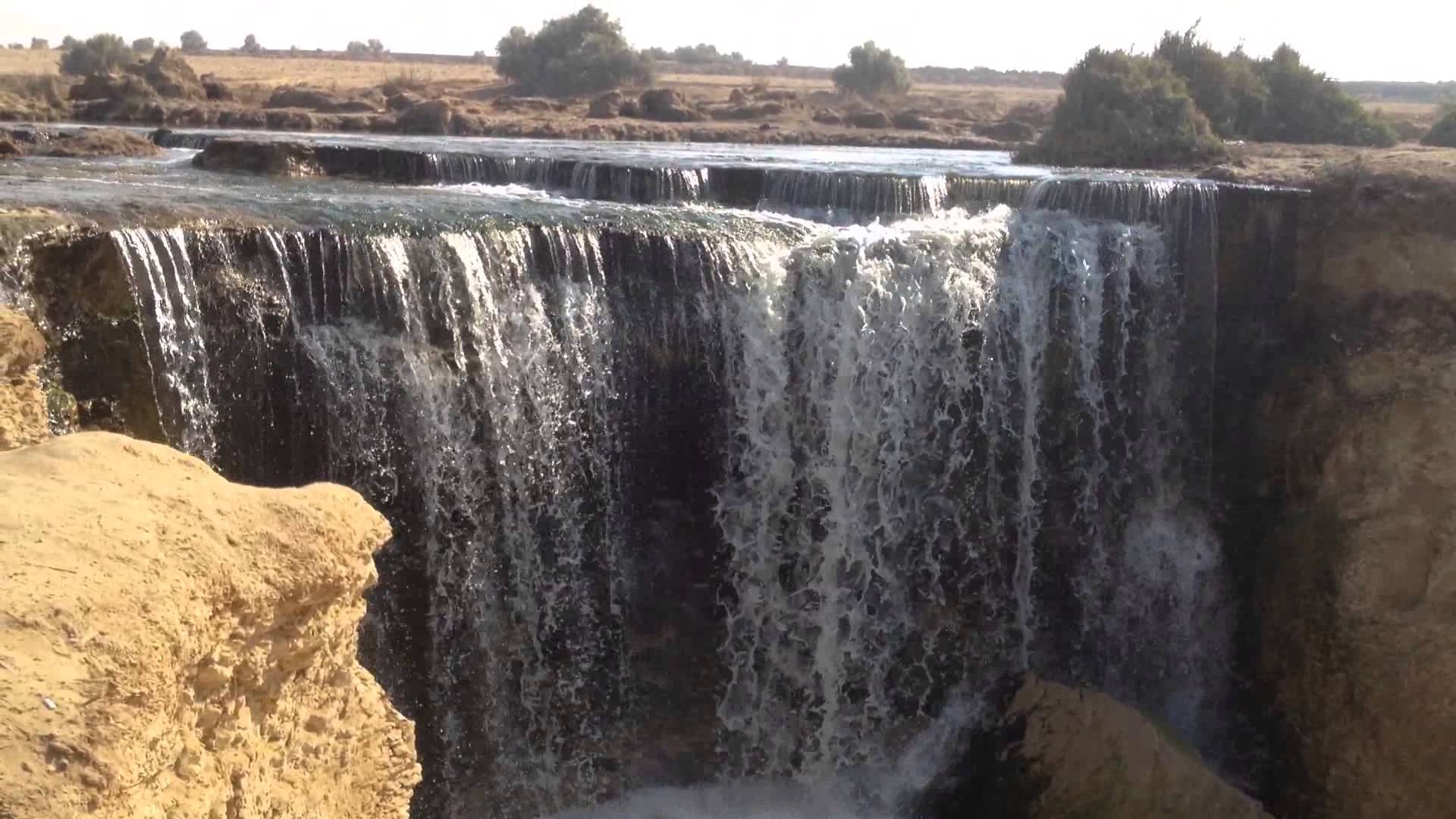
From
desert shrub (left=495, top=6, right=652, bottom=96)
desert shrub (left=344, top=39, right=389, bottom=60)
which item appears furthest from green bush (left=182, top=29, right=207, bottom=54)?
desert shrub (left=495, top=6, right=652, bottom=96)

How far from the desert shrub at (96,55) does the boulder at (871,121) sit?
15.2m

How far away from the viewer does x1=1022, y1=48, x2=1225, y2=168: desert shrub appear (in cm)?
1564

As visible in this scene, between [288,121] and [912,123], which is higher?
[912,123]

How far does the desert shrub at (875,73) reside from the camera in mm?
35188

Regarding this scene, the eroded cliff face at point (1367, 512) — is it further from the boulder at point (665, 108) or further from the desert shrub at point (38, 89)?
the desert shrub at point (38, 89)

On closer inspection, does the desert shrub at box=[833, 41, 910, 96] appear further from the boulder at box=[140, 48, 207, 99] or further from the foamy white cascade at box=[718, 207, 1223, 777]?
the foamy white cascade at box=[718, 207, 1223, 777]

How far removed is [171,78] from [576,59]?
1184cm

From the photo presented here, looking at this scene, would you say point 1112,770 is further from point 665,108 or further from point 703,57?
point 703,57

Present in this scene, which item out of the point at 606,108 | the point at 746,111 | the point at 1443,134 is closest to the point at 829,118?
the point at 746,111

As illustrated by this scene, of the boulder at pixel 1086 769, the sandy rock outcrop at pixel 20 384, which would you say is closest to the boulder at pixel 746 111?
the boulder at pixel 1086 769

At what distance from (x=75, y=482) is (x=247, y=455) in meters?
3.16

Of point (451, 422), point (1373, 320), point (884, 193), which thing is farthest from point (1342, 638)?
point (451, 422)

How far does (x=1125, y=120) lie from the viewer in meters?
16.1

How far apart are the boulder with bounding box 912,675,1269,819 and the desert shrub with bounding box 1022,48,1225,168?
8741mm
